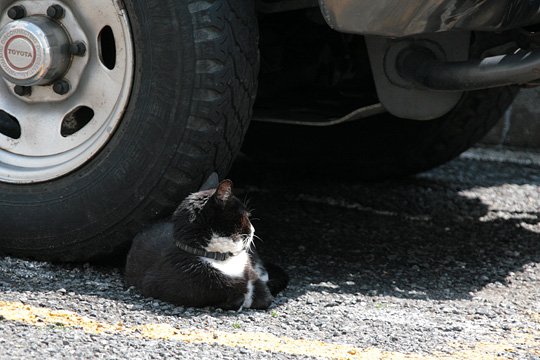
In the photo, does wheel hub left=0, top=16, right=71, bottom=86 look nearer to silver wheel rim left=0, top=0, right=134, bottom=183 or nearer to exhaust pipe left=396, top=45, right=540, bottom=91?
silver wheel rim left=0, top=0, right=134, bottom=183

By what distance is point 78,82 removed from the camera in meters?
3.86

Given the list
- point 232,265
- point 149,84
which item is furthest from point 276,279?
point 149,84

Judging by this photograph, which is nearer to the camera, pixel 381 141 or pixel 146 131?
pixel 146 131

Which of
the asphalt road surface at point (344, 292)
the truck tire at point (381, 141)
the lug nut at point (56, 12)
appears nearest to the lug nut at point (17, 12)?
the lug nut at point (56, 12)

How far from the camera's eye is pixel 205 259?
3482mm

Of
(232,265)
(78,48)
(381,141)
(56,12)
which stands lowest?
(232,265)

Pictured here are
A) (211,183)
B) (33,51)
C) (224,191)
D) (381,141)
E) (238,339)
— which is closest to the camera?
(238,339)

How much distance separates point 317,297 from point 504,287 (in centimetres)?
81

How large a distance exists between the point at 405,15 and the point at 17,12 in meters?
1.45

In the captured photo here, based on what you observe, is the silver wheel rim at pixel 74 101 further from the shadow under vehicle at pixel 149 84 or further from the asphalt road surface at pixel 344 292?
the asphalt road surface at pixel 344 292

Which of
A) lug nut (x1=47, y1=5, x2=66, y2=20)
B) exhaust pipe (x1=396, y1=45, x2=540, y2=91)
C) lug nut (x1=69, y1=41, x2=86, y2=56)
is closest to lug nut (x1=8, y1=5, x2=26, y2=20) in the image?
lug nut (x1=47, y1=5, x2=66, y2=20)

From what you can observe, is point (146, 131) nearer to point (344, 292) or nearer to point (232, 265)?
point (232, 265)

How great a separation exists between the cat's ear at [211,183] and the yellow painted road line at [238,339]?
0.59 meters

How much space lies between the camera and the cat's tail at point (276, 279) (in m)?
3.66
